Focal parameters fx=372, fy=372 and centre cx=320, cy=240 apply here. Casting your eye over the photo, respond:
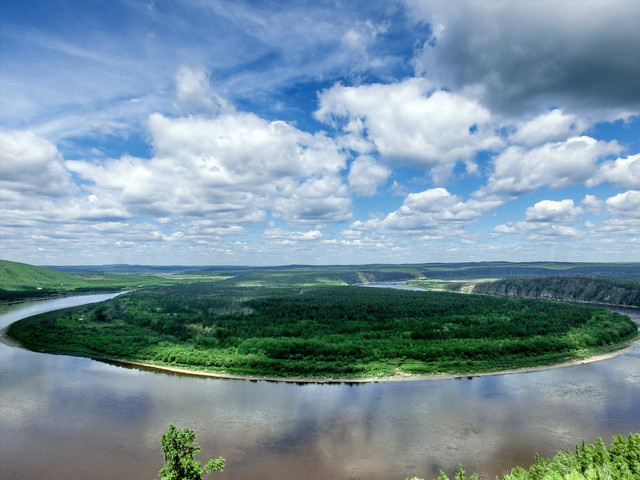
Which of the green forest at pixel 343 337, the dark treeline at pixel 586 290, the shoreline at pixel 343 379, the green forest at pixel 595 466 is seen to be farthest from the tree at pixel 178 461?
the dark treeline at pixel 586 290

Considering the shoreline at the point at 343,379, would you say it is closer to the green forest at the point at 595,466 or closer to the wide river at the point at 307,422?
the wide river at the point at 307,422

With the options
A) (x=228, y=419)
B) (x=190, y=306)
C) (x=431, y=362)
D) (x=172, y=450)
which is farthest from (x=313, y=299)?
(x=172, y=450)

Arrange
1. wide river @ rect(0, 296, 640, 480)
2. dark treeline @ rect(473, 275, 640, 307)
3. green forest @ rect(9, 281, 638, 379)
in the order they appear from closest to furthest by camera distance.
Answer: wide river @ rect(0, 296, 640, 480) < green forest @ rect(9, 281, 638, 379) < dark treeline @ rect(473, 275, 640, 307)

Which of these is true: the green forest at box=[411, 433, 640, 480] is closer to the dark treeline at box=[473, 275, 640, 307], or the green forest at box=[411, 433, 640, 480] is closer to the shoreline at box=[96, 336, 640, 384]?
the shoreline at box=[96, 336, 640, 384]

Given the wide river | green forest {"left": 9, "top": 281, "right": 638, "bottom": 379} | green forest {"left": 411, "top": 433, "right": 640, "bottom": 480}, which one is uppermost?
green forest {"left": 411, "top": 433, "right": 640, "bottom": 480}

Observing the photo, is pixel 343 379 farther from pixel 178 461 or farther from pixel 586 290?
pixel 586 290

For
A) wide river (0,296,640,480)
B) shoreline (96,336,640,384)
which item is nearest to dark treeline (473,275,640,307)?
shoreline (96,336,640,384)

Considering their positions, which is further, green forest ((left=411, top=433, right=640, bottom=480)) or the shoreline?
the shoreline
